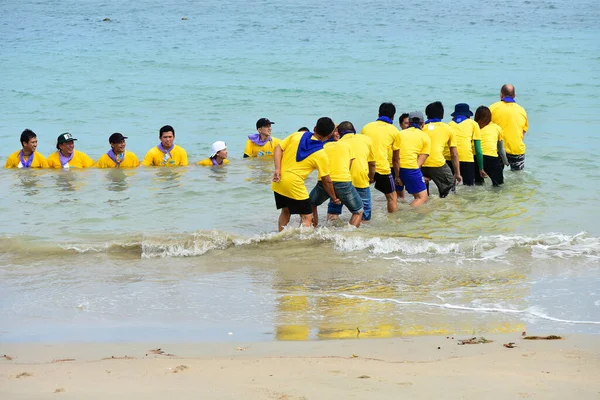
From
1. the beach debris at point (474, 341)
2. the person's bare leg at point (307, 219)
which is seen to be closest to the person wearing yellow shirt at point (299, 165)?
the person's bare leg at point (307, 219)

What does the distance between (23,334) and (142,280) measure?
1980 mm

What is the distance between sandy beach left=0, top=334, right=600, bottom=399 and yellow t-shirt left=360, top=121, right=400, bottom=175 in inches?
196

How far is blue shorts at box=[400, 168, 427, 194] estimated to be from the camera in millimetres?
11500

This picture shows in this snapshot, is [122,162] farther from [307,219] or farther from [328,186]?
[328,186]

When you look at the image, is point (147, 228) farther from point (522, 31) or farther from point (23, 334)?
point (522, 31)

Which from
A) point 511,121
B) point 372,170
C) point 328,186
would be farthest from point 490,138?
point 328,186

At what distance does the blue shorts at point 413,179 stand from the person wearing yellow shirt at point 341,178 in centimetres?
120

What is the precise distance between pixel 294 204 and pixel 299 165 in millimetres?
552

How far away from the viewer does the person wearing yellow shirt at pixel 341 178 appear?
10211mm

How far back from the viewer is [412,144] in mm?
11266

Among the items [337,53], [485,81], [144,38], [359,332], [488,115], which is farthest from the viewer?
[144,38]

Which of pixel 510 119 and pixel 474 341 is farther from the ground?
pixel 510 119

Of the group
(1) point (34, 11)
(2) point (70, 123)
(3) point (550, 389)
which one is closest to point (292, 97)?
(2) point (70, 123)

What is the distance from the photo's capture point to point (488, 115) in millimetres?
12445
